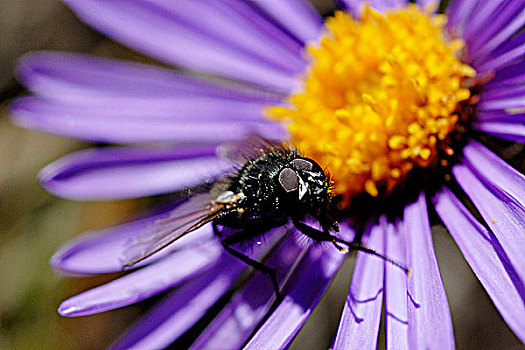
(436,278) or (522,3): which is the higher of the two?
(522,3)

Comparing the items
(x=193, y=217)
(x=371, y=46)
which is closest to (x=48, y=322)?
(x=193, y=217)

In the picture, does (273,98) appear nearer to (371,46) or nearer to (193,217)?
(371,46)

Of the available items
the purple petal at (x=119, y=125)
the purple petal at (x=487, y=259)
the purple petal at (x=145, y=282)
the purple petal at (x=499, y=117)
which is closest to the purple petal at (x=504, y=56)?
the purple petal at (x=499, y=117)

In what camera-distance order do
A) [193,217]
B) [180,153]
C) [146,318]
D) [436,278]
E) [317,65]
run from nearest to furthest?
[436,278], [193,217], [146,318], [317,65], [180,153]

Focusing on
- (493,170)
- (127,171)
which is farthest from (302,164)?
(127,171)

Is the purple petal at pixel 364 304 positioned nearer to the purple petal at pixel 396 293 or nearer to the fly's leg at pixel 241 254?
the purple petal at pixel 396 293

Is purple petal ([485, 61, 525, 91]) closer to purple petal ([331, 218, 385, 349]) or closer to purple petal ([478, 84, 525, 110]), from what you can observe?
purple petal ([478, 84, 525, 110])

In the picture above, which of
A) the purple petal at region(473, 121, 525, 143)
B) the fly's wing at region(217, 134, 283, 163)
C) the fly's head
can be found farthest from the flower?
the fly's head
